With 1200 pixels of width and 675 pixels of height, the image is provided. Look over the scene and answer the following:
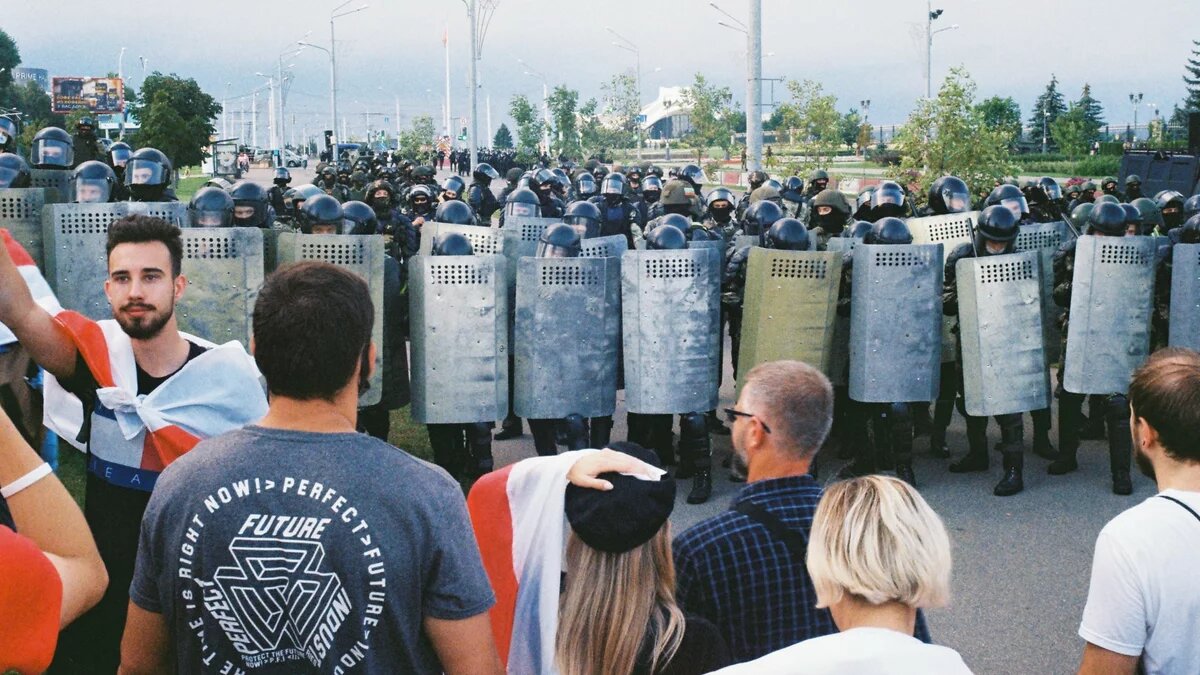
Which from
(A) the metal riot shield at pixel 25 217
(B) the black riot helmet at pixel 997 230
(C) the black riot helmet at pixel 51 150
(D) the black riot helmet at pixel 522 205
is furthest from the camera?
(D) the black riot helmet at pixel 522 205

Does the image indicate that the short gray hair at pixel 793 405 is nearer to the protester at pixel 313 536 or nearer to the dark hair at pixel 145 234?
the protester at pixel 313 536

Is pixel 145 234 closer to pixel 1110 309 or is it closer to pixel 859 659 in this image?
pixel 859 659

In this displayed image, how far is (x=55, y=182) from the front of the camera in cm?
1131

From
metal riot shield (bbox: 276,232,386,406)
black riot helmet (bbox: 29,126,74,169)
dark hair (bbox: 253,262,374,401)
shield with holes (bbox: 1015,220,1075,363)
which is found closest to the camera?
dark hair (bbox: 253,262,374,401)

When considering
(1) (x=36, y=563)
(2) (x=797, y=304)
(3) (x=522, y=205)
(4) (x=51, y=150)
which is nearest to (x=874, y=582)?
(1) (x=36, y=563)

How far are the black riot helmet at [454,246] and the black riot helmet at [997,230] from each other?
3.69 meters

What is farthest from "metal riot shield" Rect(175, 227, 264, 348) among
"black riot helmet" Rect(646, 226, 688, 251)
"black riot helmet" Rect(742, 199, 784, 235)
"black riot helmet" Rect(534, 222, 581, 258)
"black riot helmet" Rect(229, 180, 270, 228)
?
"black riot helmet" Rect(742, 199, 784, 235)

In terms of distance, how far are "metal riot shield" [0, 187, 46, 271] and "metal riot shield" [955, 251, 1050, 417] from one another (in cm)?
623

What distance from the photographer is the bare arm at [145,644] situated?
275cm

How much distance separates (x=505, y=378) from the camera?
8.18m

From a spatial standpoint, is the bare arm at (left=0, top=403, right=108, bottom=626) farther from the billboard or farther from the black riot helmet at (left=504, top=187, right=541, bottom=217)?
the billboard

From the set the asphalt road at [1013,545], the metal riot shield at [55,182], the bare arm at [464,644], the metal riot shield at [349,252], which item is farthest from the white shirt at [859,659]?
the metal riot shield at [55,182]

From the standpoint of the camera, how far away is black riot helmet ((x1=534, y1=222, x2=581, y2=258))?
8492 mm

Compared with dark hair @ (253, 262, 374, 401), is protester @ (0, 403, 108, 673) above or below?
below
